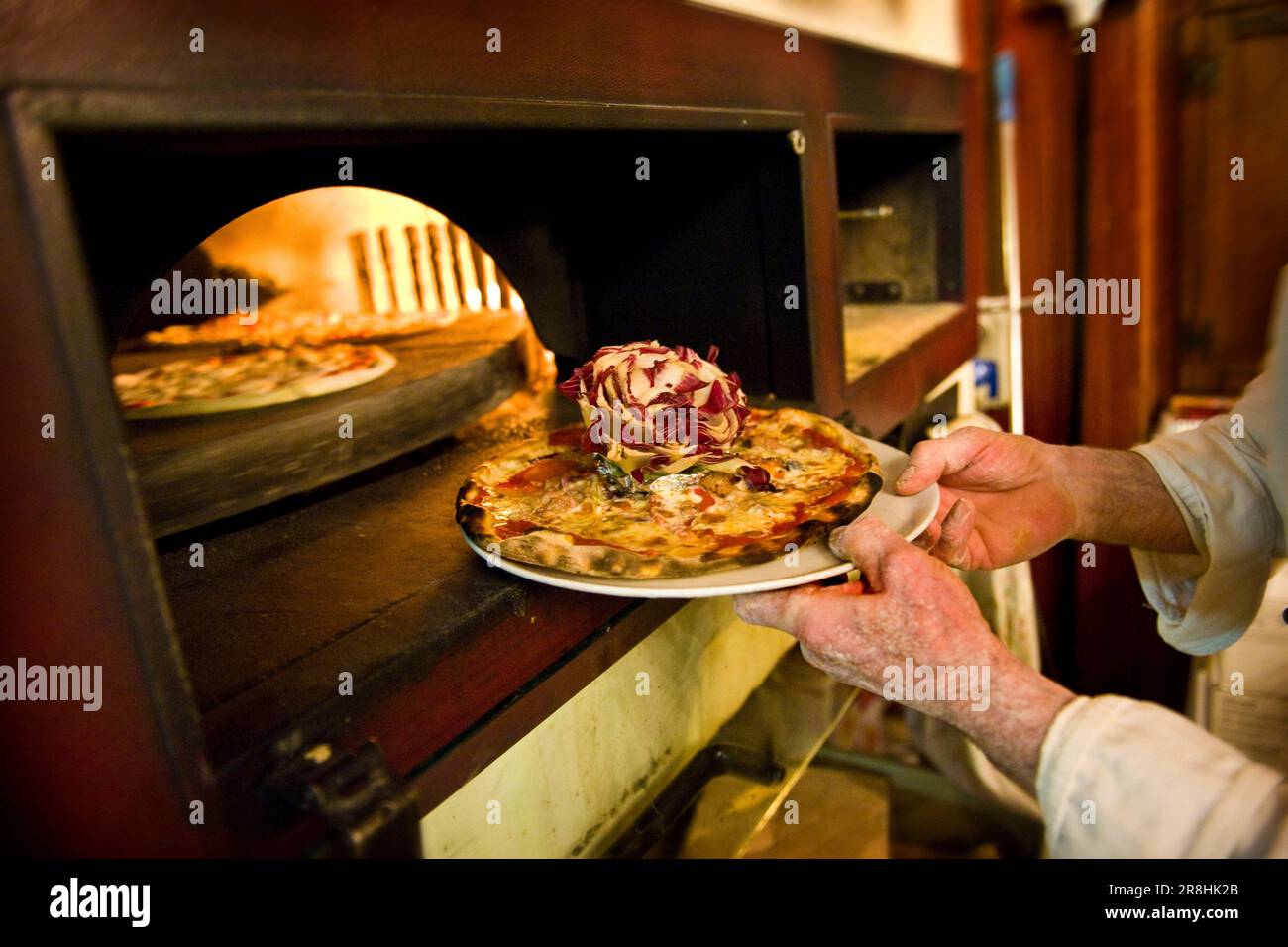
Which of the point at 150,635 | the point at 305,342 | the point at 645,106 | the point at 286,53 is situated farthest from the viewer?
the point at 305,342

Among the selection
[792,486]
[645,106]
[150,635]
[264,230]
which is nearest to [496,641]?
[150,635]

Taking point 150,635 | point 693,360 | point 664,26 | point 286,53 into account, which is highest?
point 664,26

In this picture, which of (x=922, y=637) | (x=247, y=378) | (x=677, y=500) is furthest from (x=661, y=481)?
(x=247, y=378)

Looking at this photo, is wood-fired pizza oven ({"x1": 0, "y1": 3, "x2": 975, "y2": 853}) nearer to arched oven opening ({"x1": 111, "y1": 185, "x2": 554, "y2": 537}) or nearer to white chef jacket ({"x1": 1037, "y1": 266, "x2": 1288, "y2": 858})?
arched oven opening ({"x1": 111, "y1": 185, "x2": 554, "y2": 537})

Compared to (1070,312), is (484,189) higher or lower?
higher

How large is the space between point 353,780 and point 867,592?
24.2 inches

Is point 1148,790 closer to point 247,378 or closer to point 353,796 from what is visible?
point 353,796

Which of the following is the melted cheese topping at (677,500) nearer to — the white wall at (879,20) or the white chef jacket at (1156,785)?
the white chef jacket at (1156,785)

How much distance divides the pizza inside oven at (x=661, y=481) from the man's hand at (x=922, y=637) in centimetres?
7

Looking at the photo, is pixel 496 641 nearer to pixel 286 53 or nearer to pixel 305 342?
pixel 286 53

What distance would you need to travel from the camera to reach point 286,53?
2.56ft

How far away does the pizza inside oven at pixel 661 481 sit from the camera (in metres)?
1.04

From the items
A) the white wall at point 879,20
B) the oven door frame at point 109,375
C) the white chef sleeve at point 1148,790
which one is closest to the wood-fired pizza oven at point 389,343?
the oven door frame at point 109,375

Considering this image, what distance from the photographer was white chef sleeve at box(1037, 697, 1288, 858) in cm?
81
